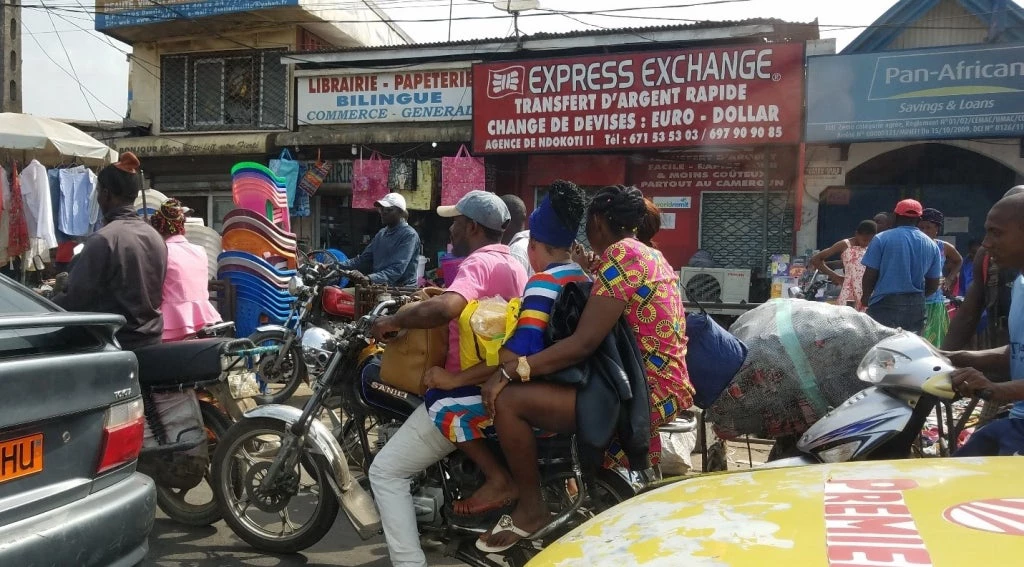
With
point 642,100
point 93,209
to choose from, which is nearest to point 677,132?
point 642,100

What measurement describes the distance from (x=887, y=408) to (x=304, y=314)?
4033 mm

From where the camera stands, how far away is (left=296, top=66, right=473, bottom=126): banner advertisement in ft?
40.7

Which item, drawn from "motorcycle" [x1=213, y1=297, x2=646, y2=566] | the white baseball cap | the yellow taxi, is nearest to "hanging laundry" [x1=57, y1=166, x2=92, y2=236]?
the white baseball cap

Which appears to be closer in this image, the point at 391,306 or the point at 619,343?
the point at 619,343

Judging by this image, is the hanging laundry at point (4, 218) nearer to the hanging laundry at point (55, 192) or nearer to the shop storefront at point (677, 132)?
the hanging laundry at point (55, 192)

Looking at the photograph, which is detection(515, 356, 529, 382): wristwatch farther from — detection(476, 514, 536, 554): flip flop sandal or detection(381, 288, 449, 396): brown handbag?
detection(476, 514, 536, 554): flip flop sandal

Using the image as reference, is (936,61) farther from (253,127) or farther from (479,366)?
(253,127)

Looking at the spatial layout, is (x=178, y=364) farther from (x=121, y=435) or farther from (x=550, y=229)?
(x=550, y=229)

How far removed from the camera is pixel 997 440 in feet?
8.84

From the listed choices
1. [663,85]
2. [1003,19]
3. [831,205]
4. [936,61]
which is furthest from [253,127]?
[1003,19]

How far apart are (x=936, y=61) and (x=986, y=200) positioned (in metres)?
2.55

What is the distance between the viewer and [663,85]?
11086 mm

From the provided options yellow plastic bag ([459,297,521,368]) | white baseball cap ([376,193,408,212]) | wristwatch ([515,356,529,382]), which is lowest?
wristwatch ([515,356,529,382])

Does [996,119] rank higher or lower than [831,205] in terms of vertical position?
higher
